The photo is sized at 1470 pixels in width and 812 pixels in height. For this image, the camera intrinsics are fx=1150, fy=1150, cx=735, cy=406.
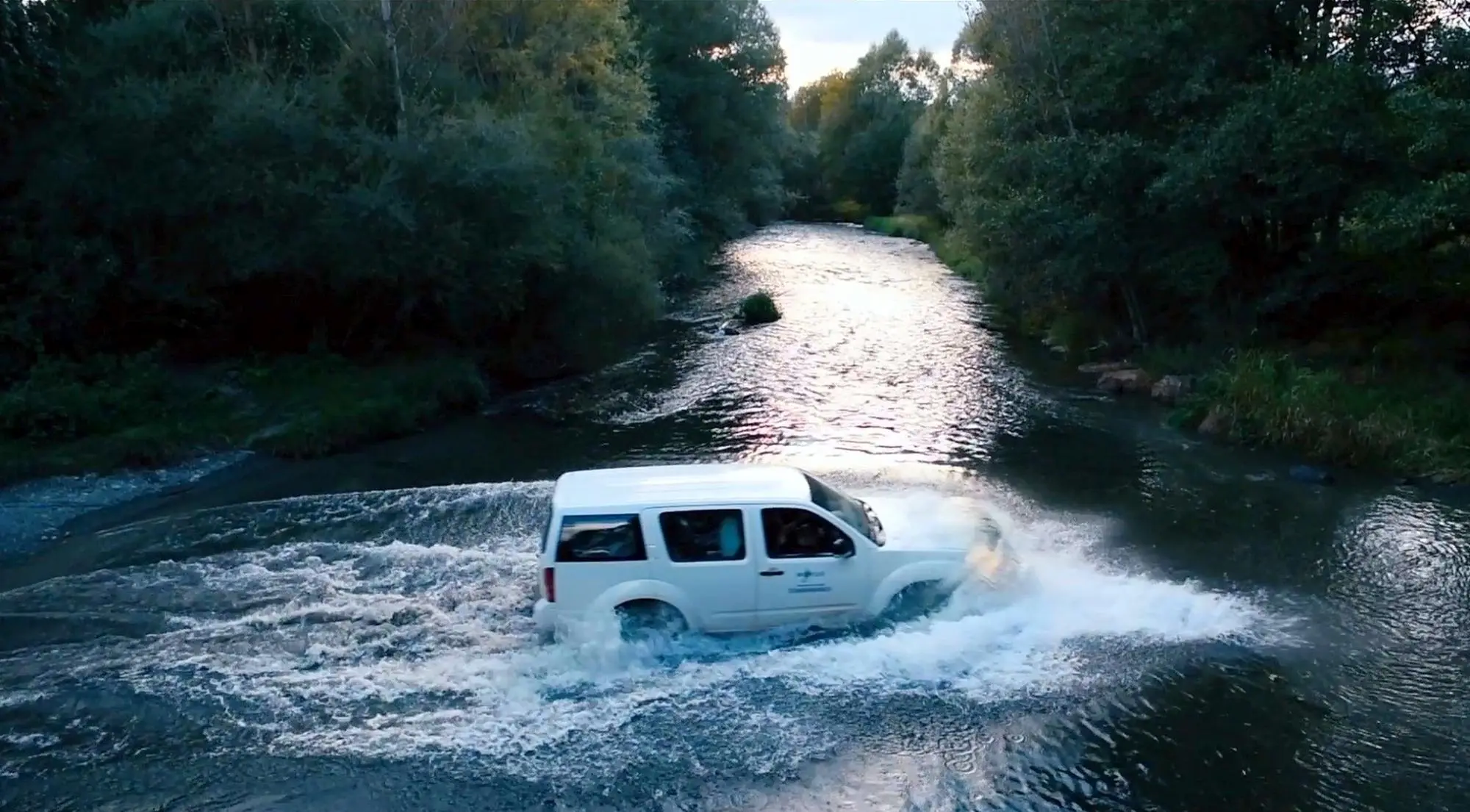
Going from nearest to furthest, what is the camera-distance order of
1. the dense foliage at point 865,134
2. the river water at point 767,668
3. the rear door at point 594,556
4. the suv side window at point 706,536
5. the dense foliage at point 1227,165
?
the river water at point 767,668
the rear door at point 594,556
the suv side window at point 706,536
the dense foliage at point 1227,165
the dense foliage at point 865,134

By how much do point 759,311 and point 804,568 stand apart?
2542 centimetres

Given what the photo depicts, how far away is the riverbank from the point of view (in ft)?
67.8

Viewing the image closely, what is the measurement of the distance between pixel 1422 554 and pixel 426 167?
20.2m

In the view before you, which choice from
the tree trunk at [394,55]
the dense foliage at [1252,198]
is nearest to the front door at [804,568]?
the dense foliage at [1252,198]

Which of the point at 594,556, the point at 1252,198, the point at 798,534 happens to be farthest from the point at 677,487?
the point at 1252,198

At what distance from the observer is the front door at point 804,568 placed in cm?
1275

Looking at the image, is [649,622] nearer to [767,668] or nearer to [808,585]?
[767,668]

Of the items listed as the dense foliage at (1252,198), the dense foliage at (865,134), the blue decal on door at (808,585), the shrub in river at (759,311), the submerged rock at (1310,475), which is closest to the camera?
the blue decal on door at (808,585)

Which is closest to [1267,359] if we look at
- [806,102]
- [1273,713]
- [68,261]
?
[1273,713]

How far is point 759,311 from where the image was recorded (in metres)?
37.7

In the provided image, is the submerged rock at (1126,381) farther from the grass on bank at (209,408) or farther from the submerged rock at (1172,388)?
the grass on bank at (209,408)

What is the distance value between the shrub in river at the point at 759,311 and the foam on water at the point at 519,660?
2238 centimetres

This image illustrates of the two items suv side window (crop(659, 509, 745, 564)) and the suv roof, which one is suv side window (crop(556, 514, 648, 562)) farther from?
suv side window (crop(659, 509, 745, 564))

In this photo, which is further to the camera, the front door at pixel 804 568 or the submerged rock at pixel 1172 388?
the submerged rock at pixel 1172 388
